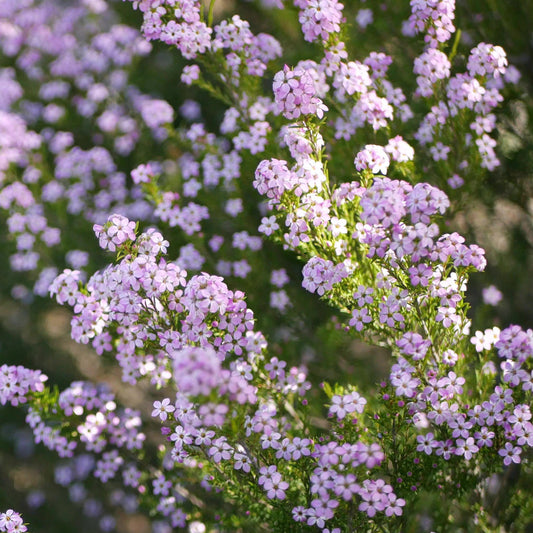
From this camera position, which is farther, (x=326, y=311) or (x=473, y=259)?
(x=326, y=311)

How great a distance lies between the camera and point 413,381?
276 cm

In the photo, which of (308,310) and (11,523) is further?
(308,310)

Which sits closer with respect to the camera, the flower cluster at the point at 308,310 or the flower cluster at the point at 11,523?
the flower cluster at the point at 308,310

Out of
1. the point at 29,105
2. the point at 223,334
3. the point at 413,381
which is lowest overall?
the point at 29,105

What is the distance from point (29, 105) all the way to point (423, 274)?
254 inches

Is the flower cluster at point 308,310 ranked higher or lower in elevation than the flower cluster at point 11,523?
higher

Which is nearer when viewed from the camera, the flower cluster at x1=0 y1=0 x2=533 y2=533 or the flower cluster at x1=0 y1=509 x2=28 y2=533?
the flower cluster at x1=0 y1=0 x2=533 y2=533

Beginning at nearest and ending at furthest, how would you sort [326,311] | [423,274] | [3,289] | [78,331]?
1. [423,274]
2. [78,331]
3. [326,311]
4. [3,289]

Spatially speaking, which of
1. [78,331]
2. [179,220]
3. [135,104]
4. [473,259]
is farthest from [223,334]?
[135,104]

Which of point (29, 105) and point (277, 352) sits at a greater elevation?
point (277, 352)

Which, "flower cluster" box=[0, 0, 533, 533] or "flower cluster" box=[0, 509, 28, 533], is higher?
"flower cluster" box=[0, 0, 533, 533]

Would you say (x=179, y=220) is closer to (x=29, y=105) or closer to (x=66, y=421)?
(x=66, y=421)

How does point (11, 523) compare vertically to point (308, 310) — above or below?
above

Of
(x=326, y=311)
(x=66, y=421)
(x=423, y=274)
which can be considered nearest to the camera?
(x=423, y=274)
